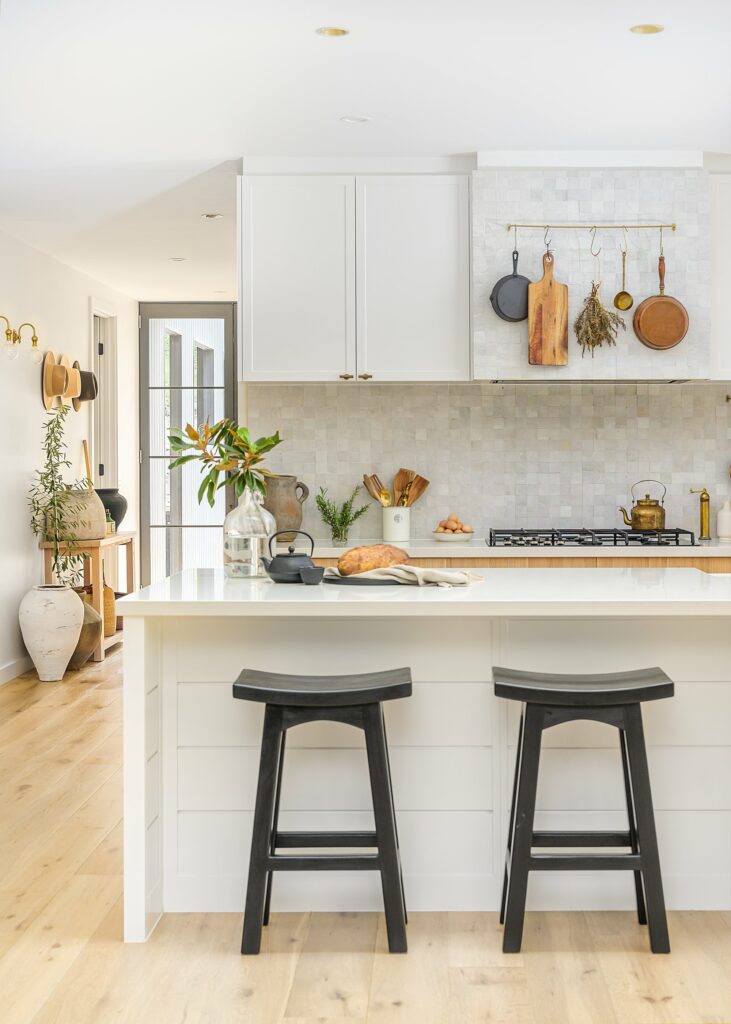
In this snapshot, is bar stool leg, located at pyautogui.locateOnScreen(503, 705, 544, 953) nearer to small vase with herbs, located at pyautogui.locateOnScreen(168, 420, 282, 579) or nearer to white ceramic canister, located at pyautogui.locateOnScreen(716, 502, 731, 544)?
small vase with herbs, located at pyautogui.locateOnScreen(168, 420, 282, 579)

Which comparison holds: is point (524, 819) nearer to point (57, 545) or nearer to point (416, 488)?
point (416, 488)

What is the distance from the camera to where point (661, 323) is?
4.69m

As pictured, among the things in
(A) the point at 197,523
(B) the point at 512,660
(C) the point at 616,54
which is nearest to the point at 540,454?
(C) the point at 616,54

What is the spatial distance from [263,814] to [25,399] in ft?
14.4

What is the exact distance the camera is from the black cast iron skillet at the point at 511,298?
4.70 m

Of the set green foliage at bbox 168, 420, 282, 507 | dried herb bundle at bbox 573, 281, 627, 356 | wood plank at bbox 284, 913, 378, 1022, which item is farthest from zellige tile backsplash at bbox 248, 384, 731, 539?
wood plank at bbox 284, 913, 378, 1022

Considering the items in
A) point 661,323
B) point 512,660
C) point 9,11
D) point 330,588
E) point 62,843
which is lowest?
point 62,843

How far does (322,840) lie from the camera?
8.57 ft

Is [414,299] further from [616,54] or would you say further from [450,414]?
[616,54]

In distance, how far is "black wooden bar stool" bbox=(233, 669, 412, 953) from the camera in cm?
248

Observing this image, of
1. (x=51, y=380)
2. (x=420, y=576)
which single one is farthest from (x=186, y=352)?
(x=420, y=576)

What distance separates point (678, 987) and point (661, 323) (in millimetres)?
3079

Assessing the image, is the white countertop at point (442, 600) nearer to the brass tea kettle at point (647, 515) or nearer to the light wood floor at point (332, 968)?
the light wood floor at point (332, 968)

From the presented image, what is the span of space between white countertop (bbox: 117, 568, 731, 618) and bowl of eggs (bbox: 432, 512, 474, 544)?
209cm
